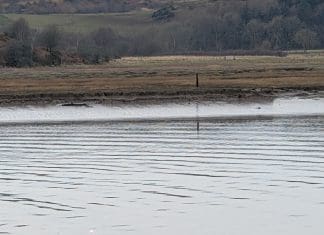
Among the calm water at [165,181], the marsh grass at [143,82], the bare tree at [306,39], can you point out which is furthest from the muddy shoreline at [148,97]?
the bare tree at [306,39]

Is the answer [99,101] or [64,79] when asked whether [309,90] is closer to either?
[99,101]

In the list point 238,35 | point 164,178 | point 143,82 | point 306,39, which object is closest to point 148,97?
point 143,82

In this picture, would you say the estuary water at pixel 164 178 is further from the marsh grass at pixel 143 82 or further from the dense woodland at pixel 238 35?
the dense woodland at pixel 238 35

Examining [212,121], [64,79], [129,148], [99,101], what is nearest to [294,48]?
[64,79]

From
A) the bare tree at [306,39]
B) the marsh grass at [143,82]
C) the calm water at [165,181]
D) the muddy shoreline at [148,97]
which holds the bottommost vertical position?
the calm water at [165,181]

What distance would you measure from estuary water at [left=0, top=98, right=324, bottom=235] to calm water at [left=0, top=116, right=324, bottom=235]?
0.9 inches

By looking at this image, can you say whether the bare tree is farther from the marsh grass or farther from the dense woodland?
the marsh grass

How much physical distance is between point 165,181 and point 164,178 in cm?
46

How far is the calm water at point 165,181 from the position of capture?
1623 cm

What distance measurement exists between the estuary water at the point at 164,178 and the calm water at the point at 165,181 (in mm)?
23

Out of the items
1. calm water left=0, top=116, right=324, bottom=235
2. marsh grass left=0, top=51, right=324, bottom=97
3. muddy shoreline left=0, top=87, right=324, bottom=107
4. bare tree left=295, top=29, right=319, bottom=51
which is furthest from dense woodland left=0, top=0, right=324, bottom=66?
Answer: calm water left=0, top=116, right=324, bottom=235

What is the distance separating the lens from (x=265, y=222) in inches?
634

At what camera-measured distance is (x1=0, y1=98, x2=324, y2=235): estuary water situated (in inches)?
641

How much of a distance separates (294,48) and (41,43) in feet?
226
